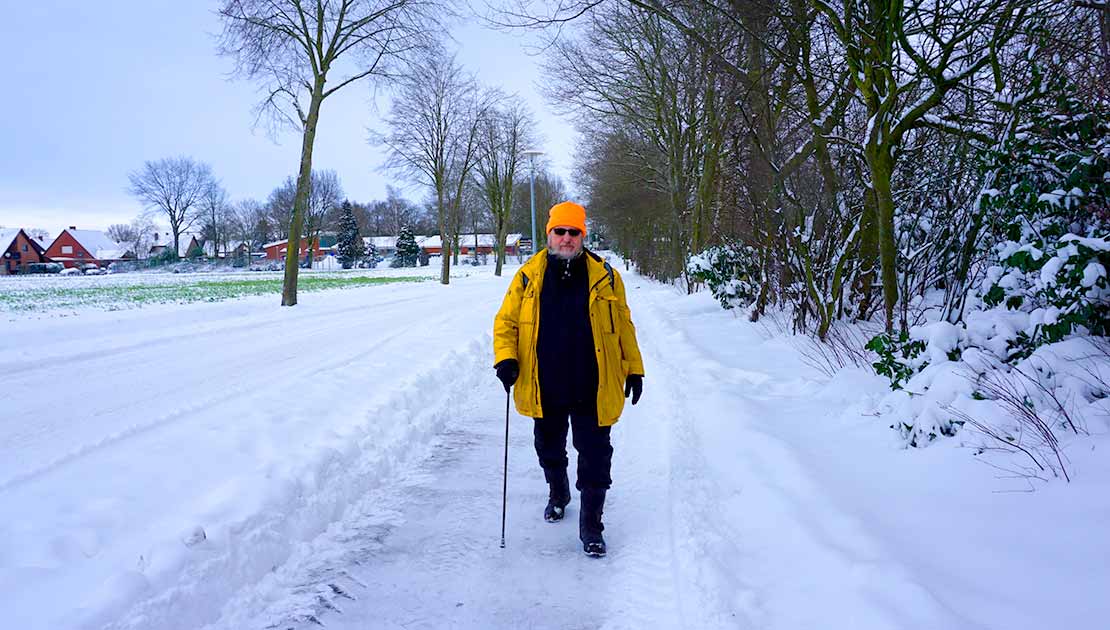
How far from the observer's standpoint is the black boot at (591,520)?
3557 mm

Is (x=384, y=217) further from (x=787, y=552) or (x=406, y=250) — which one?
(x=787, y=552)

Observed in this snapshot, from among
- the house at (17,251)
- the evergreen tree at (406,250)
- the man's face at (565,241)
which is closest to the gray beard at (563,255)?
the man's face at (565,241)

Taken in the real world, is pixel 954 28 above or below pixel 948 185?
above

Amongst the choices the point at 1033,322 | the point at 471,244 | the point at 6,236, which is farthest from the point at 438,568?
Answer: the point at 471,244

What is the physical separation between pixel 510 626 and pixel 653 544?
3.47ft

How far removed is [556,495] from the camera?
13.1ft

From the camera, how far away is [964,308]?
5195mm

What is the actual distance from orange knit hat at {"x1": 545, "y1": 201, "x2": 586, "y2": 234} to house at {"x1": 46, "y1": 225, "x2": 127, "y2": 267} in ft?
314

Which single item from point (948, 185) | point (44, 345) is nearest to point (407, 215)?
point (44, 345)

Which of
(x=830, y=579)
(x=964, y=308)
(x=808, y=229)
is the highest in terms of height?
(x=808, y=229)

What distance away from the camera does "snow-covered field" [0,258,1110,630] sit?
276 cm

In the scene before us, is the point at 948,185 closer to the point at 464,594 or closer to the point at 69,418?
the point at 464,594

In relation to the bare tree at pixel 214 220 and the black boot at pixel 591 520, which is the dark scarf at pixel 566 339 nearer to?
the black boot at pixel 591 520

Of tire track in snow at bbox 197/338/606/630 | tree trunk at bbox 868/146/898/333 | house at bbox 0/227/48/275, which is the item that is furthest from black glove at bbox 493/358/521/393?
house at bbox 0/227/48/275
